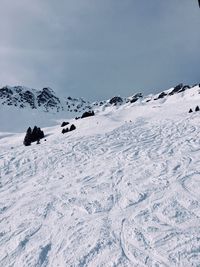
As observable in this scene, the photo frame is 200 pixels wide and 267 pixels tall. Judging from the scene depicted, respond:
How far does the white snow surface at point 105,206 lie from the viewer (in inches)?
367

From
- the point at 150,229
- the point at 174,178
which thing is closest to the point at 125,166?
the point at 174,178

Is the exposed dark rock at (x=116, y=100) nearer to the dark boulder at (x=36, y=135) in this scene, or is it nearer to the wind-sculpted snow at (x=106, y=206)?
the dark boulder at (x=36, y=135)

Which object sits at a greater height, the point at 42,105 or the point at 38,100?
the point at 38,100

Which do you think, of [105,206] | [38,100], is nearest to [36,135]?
[105,206]

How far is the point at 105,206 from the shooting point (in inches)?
487

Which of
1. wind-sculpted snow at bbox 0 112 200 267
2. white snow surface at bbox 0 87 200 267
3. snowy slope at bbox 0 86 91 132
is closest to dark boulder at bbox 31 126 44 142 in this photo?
white snow surface at bbox 0 87 200 267

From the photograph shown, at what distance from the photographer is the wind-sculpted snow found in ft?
30.6

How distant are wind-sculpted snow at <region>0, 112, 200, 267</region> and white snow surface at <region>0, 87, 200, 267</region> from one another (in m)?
0.03

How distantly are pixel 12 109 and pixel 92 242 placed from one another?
426 feet

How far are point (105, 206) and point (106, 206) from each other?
39mm

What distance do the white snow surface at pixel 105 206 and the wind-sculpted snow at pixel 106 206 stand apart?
0.09 ft

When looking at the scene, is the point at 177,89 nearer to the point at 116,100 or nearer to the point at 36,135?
the point at 116,100

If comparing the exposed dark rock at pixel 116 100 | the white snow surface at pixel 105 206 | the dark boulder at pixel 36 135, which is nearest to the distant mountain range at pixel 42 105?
the exposed dark rock at pixel 116 100

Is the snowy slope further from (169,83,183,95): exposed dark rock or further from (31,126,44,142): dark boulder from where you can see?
(31,126,44,142): dark boulder
